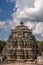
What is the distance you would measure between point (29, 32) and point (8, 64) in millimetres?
12971

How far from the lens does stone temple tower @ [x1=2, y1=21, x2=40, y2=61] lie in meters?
45.7

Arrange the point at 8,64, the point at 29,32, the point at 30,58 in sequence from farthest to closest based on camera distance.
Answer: the point at 29,32 < the point at 30,58 < the point at 8,64

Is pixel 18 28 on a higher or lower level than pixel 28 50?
higher

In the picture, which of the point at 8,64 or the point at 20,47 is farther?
the point at 20,47

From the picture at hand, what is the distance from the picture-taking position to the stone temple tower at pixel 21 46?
4572cm

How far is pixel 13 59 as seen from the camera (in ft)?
151

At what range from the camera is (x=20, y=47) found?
1832 inches

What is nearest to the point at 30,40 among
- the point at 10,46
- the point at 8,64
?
the point at 10,46

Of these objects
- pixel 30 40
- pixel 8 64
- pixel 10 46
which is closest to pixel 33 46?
pixel 30 40

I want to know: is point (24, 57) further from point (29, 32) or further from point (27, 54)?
point (29, 32)

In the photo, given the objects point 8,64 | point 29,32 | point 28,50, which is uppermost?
point 29,32

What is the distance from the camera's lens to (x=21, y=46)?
153 feet

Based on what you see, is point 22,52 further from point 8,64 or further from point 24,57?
point 8,64

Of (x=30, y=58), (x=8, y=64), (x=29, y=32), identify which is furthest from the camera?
(x=29, y=32)
